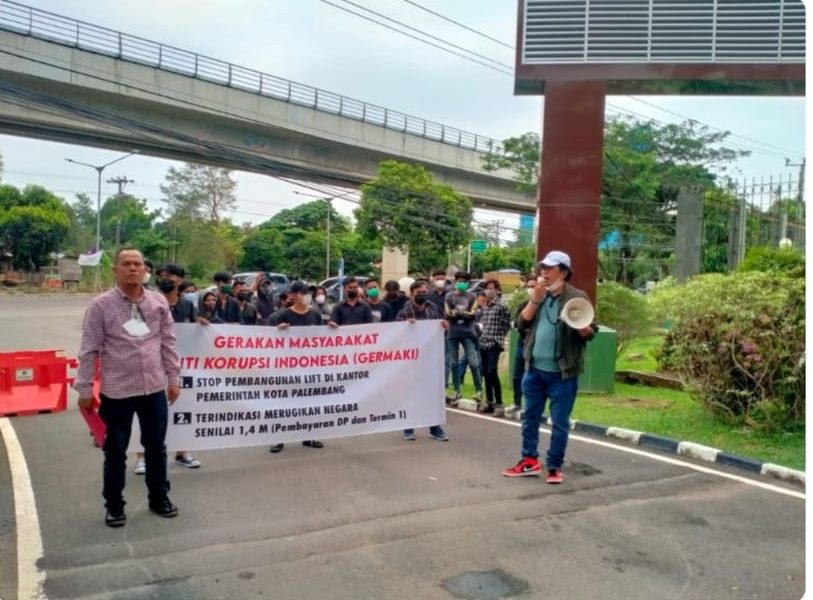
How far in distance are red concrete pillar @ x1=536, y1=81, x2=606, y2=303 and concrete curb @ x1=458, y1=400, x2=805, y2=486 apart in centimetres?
275

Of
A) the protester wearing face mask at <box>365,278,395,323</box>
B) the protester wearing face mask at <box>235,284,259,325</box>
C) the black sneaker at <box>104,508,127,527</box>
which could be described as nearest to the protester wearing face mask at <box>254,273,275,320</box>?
the protester wearing face mask at <box>235,284,259,325</box>

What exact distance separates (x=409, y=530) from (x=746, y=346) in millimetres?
4305

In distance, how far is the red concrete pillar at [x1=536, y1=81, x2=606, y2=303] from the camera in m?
10.2

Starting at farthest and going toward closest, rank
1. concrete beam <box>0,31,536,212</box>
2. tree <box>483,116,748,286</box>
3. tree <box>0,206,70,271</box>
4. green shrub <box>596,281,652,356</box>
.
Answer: tree <box>0,206,70,271</box>
tree <box>483,116,748,286</box>
concrete beam <box>0,31,536,212</box>
green shrub <box>596,281,652,356</box>

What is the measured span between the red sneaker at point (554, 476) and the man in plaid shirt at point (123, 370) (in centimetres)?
279

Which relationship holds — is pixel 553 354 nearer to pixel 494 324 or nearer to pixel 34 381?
pixel 494 324

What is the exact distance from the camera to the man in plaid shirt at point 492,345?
8.78 m

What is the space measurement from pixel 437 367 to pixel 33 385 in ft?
17.2

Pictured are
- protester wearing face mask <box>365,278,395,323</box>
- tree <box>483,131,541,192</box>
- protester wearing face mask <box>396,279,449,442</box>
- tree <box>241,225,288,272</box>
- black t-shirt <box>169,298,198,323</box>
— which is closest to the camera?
black t-shirt <box>169,298,198,323</box>

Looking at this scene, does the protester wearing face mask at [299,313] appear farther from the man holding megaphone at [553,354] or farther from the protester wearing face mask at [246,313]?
the protester wearing face mask at [246,313]

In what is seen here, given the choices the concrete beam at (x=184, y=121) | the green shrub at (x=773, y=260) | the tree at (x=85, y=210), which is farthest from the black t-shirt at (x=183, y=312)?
the tree at (x=85, y=210)

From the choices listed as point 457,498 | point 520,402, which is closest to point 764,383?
point 520,402

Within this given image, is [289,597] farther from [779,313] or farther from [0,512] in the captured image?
[779,313]

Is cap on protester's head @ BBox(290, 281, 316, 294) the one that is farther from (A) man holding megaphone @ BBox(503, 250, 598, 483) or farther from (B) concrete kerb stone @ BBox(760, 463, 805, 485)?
(B) concrete kerb stone @ BBox(760, 463, 805, 485)
